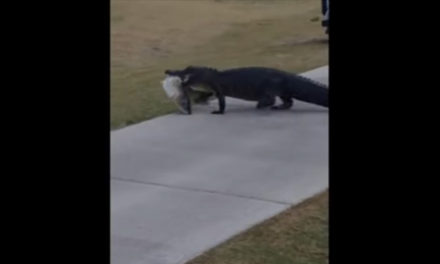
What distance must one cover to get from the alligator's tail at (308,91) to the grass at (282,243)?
8.37ft

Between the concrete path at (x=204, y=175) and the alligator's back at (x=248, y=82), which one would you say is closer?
the concrete path at (x=204, y=175)

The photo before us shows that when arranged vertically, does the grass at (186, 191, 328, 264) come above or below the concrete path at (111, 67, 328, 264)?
above

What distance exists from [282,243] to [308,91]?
3.26 meters

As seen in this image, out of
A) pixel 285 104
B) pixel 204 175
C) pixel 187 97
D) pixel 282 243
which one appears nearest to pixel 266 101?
pixel 285 104

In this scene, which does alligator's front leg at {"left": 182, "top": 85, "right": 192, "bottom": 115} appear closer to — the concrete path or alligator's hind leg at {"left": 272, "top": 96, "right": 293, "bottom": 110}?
the concrete path

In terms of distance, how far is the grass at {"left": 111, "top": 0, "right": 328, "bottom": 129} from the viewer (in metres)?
8.83

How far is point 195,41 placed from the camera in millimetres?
12914

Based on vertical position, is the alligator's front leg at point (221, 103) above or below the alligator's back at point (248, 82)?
below

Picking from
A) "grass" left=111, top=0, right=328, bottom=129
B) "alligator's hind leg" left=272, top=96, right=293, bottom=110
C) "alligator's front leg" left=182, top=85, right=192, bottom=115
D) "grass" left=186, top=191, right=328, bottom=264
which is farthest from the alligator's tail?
"grass" left=186, top=191, right=328, bottom=264

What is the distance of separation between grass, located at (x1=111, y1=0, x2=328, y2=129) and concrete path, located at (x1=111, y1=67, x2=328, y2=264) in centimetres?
67

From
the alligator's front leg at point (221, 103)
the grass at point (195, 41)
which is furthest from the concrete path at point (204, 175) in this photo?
the grass at point (195, 41)

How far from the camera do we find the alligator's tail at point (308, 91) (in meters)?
7.32

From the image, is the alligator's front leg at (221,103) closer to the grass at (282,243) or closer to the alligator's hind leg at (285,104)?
the alligator's hind leg at (285,104)
